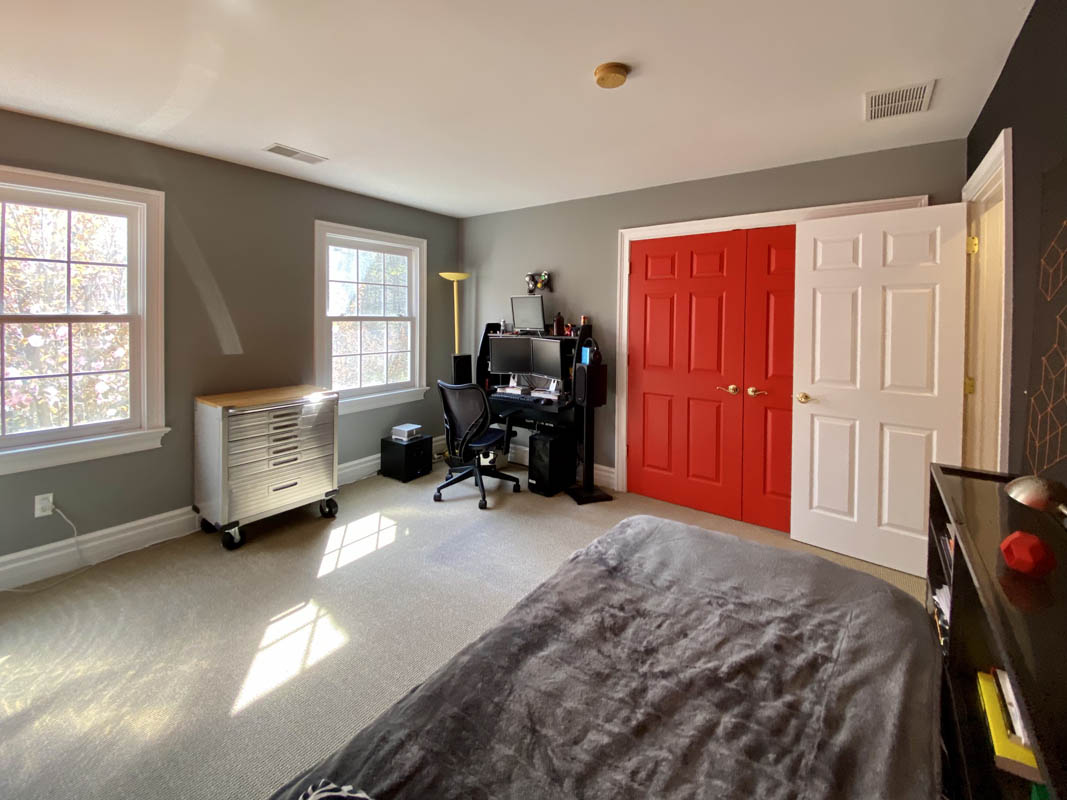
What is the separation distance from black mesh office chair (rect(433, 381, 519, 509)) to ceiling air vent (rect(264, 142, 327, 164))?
5.67 ft

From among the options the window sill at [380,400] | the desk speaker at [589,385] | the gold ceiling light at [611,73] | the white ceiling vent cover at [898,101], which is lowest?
the window sill at [380,400]

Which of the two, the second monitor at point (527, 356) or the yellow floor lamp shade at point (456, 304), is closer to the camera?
the second monitor at point (527, 356)

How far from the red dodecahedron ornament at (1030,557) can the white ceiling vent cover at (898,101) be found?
2.23 metres

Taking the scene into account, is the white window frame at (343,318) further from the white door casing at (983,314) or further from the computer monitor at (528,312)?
the white door casing at (983,314)

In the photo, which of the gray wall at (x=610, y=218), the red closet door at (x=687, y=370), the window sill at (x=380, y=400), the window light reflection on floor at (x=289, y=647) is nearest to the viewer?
the window light reflection on floor at (x=289, y=647)

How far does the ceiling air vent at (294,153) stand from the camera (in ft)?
10.0

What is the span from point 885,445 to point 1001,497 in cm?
168

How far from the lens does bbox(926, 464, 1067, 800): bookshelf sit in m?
0.61

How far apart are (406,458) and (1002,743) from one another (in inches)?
153

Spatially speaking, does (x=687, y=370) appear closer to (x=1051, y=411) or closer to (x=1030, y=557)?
(x=1051, y=411)

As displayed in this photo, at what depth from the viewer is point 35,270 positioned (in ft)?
8.80

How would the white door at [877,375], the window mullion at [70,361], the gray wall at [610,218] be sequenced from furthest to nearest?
1. the gray wall at [610,218]
2. the window mullion at [70,361]
3. the white door at [877,375]

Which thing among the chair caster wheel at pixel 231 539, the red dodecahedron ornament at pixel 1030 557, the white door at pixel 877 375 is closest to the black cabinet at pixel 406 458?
the chair caster wheel at pixel 231 539

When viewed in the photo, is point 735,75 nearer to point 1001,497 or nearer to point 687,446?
point 1001,497
